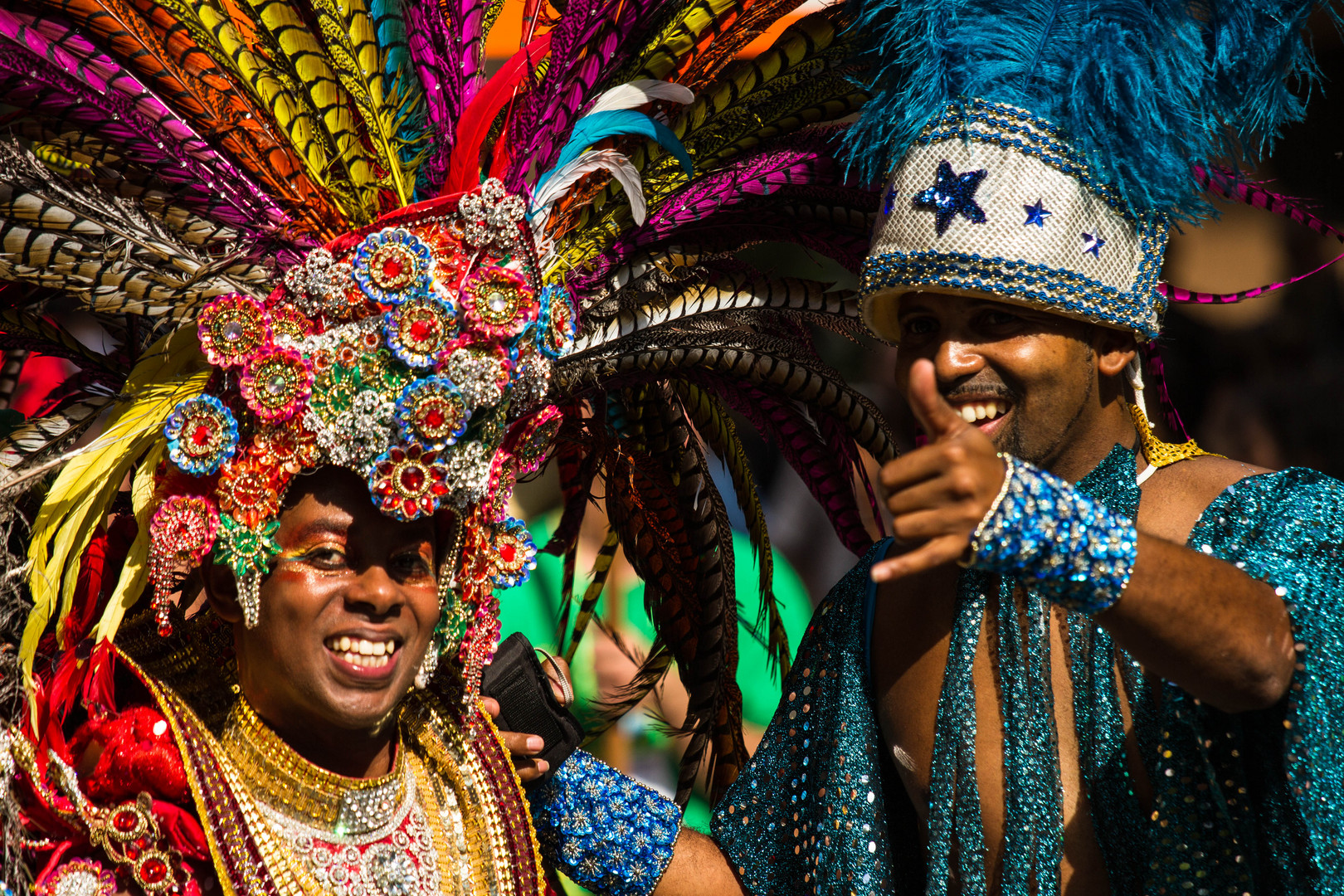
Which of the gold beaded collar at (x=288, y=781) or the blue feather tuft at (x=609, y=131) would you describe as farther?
the blue feather tuft at (x=609, y=131)

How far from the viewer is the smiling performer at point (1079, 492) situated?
1870mm

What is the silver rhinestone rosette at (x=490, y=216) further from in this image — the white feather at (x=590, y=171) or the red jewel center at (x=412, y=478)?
the red jewel center at (x=412, y=478)

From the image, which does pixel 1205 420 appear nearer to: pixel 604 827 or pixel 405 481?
pixel 604 827

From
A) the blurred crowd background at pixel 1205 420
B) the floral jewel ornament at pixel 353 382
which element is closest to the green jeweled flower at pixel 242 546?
the floral jewel ornament at pixel 353 382

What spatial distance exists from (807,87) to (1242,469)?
106 cm

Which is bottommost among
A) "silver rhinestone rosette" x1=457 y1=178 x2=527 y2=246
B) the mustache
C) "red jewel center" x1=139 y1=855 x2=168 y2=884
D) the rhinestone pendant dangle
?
"red jewel center" x1=139 y1=855 x2=168 y2=884

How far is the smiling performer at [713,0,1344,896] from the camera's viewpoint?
1.87 m

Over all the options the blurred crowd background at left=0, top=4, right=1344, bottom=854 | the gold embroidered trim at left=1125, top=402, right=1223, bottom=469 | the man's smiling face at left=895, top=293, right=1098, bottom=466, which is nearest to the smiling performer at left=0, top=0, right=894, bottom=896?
the man's smiling face at left=895, top=293, right=1098, bottom=466

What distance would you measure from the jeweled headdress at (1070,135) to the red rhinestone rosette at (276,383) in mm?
967

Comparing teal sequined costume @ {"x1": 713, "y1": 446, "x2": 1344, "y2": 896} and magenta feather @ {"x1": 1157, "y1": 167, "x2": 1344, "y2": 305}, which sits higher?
magenta feather @ {"x1": 1157, "y1": 167, "x2": 1344, "y2": 305}

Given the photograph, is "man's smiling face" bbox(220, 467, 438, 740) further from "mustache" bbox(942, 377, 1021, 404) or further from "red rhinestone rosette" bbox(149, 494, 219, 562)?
"mustache" bbox(942, 377, 1021, 404)

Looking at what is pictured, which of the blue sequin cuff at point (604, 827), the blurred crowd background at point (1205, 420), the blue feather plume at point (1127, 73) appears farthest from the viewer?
the blurred crowd background at point (1205, 420)

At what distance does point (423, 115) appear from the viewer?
216 centimetres

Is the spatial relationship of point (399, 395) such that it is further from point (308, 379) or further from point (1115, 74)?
point (1115, 74)
